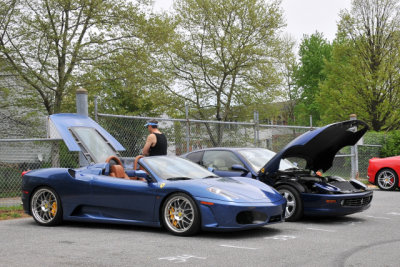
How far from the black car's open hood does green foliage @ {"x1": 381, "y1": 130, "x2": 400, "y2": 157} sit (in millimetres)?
13787

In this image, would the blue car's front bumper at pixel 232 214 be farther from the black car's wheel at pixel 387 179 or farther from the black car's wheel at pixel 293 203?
the black car's wheel at pixel 387 179

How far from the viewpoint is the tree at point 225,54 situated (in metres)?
30.5

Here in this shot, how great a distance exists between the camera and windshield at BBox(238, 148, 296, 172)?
9820mm

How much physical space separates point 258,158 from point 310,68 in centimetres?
4066

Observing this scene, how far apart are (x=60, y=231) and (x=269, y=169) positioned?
362 cm

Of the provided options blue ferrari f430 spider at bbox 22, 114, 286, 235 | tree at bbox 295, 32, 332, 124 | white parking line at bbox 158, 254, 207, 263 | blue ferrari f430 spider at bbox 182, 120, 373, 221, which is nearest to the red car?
blue ferrari f430 spider at bbox 182, 120, 373, 221

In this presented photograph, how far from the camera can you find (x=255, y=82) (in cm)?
→ 3159

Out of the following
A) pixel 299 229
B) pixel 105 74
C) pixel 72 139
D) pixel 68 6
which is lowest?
pixel 299 229

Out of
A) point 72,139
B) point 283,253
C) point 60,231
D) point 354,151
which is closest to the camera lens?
point 283,253

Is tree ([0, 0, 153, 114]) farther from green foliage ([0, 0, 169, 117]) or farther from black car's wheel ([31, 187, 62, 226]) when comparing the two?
black car's wheel ([31, 187, 62, 226])

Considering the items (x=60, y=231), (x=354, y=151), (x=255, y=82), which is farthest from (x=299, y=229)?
(x=255, y=82)

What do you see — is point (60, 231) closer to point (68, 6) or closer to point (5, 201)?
point (5, 201)

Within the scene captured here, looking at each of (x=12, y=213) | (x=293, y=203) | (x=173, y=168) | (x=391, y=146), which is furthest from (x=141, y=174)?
(x=391, y=146)

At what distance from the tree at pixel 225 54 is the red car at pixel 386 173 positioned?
51.3 feet
